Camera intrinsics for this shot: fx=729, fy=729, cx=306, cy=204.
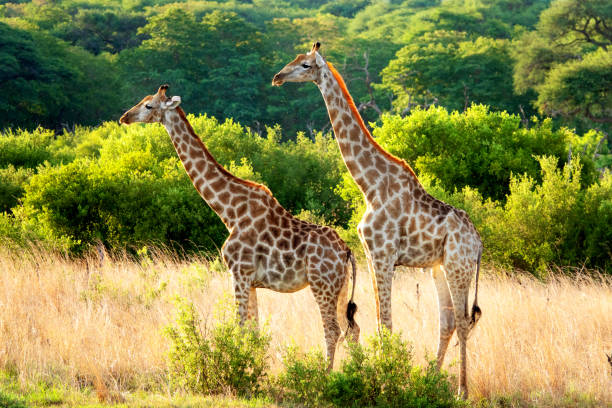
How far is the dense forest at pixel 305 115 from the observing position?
A: 14062 millimetres

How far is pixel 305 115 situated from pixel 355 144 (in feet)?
126

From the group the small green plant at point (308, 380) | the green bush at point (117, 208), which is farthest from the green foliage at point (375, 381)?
the green bush at point (117, 208)

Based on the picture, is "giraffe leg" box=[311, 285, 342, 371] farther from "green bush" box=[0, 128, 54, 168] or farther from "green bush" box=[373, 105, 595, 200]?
"green bush" box=[0, 128, 54, 168]

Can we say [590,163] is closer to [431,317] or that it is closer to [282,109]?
[431,317]

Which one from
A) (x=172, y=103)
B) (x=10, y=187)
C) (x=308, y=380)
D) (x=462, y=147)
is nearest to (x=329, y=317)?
(x=308, y=380)

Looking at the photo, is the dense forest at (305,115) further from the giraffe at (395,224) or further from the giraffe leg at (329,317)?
the giraffe leg at (329,317)

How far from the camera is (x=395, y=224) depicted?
20.4ft

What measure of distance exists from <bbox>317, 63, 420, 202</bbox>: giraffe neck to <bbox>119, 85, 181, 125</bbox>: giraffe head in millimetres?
1464

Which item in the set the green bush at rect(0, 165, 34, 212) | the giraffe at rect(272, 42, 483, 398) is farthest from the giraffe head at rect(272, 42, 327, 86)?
the green bush at rect(0, 165, 34, 212)

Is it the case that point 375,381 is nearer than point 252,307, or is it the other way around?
point 375,381

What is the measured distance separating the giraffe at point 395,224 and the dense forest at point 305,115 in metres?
6.45

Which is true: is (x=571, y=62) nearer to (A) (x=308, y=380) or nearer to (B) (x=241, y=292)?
(B) (x=241, y=292)

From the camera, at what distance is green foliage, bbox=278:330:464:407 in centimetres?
603

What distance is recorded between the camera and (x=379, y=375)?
20.0 feet
